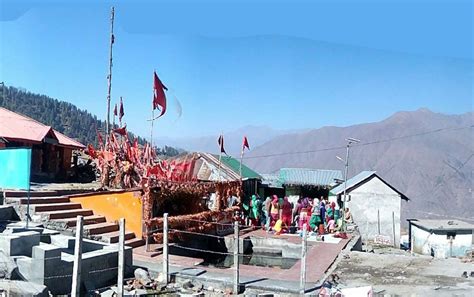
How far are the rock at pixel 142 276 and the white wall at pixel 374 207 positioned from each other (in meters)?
21.8

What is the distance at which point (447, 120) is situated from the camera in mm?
173500

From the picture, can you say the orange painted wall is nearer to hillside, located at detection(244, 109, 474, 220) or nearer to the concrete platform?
the concrete platform

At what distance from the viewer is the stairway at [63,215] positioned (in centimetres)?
1258

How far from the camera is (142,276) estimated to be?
1027 centimetres

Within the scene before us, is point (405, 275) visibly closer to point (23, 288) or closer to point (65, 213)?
point (23, 288)

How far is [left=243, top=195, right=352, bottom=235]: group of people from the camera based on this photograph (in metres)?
18.7

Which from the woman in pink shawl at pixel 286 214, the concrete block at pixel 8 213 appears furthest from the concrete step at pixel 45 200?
the woman in pink shawl at pixel 286 214

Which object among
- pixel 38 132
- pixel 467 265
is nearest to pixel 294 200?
pixel 38 132

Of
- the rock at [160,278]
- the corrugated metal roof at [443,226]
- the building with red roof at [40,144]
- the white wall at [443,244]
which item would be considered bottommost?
the white wall at [443,244]

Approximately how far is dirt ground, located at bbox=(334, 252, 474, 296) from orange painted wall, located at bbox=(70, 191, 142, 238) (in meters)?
5.78

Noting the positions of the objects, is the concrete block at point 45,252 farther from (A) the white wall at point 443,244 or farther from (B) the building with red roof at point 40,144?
(A) the white wall at point 443,244

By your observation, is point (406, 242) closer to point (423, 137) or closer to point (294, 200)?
point (294, 200)

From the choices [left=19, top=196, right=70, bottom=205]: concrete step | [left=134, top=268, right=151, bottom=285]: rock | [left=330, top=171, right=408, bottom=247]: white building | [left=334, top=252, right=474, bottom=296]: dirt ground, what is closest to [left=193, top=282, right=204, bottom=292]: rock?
[left=134, top=268, right=151, bottom=285]: rock

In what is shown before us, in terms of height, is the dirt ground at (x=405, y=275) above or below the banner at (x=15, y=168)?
below
